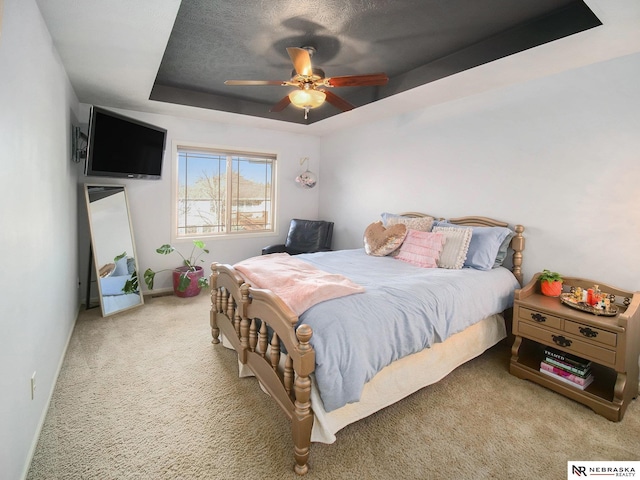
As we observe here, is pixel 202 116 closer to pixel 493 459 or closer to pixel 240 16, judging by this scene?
pixel 240 16

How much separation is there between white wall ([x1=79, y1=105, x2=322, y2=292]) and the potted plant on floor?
149 mm

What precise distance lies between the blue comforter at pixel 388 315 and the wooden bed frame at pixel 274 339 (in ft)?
0.32

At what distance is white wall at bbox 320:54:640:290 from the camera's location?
237 centimetres

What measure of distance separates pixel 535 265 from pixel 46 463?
3.64 m

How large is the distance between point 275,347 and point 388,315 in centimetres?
Result: 69

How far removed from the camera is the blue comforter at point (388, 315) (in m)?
1.64

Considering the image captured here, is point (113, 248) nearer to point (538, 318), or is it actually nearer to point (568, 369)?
point (538, 318)

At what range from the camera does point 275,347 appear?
1.88 metres

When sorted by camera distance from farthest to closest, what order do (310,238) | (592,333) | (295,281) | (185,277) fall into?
1. (310,238)
2. (185,277)
3. (295,281)
4. (592,333)

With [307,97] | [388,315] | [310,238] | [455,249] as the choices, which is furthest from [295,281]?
[310,238]

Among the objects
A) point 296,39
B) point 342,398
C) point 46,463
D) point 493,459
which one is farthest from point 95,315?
point 493,459

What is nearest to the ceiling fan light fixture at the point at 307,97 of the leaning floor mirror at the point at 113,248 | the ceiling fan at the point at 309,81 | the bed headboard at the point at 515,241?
the ceiling fan at the point at 309,81

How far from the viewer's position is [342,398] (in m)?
1.62

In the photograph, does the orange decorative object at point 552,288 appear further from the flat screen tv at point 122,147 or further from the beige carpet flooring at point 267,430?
the flat screen tv at point 122,147
